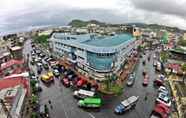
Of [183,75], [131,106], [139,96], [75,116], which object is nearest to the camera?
[75,116]

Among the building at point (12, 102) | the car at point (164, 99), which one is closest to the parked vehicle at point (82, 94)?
the building at point (12, 102)

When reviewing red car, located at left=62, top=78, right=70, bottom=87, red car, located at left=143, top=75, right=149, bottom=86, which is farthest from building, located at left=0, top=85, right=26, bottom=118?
red car, located at left=143, top=75, right=149, bottom=86

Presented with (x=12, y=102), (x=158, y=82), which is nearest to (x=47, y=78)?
(x=12, y=102)

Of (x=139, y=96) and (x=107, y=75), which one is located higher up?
(x=107, y=75)

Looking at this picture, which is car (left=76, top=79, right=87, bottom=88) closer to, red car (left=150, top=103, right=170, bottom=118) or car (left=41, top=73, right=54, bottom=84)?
car (left=41, top=73, right=54, bottom=84)

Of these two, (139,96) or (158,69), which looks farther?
(158,69)

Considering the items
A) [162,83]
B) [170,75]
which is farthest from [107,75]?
[170,75]

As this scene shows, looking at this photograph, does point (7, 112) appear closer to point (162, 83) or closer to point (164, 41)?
point (162, 83)

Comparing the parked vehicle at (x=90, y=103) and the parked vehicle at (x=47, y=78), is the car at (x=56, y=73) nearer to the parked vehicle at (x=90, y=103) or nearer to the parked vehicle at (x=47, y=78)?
the parked vehicle at (x=47, y=78)
